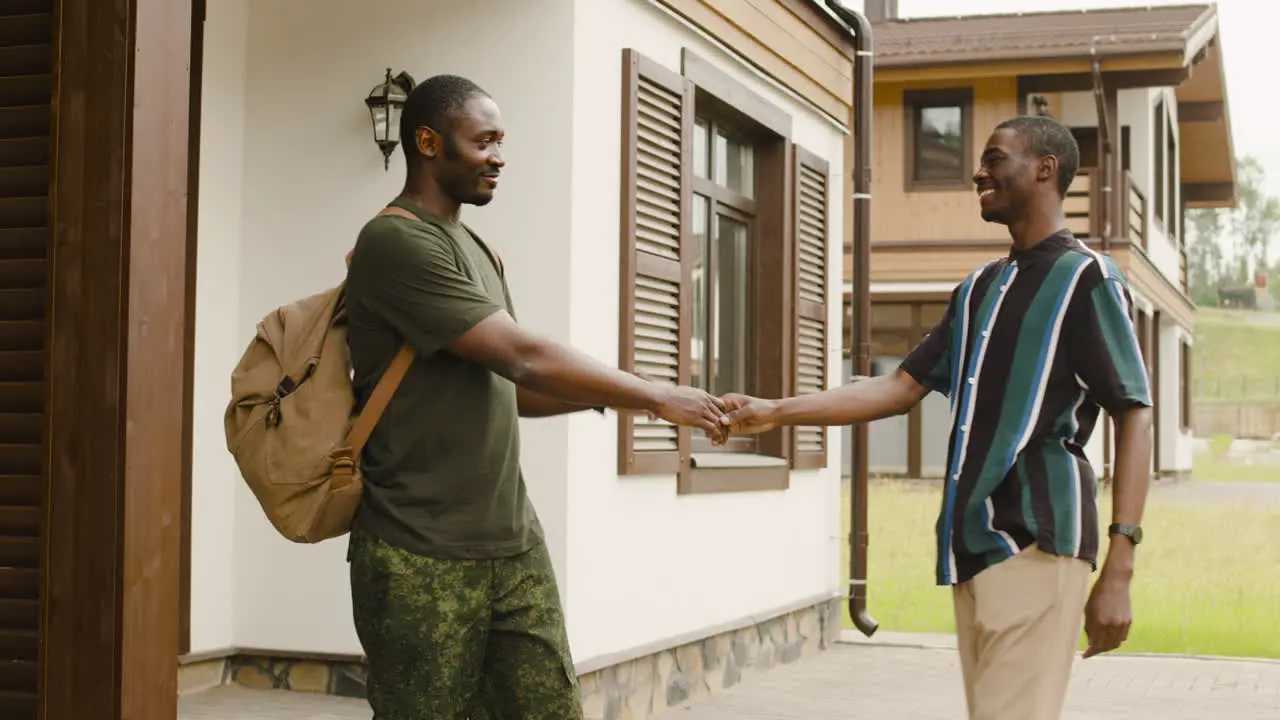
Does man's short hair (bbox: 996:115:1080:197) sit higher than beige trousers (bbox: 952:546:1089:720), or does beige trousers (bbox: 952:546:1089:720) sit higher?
man's short hair (bbox: 996:115:1080:197)

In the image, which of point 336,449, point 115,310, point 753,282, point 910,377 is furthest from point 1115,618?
point 753,282

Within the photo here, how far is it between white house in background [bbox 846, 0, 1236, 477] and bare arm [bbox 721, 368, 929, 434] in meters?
18.3

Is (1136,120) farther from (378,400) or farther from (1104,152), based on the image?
(378,400)

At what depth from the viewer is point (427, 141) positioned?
3729 millimetres

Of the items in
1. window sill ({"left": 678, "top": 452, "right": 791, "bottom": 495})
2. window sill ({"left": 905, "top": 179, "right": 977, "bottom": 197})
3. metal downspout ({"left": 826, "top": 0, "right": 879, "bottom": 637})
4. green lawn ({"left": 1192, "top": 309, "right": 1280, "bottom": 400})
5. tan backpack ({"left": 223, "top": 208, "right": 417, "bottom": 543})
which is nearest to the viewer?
tan backpack ({"left": 223, "top": 208, "right": 417, "bottom": 543})

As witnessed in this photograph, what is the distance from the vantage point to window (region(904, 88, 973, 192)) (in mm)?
24422

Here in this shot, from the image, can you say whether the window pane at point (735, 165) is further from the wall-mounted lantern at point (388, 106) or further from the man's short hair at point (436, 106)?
the man's short hair at point (436, 106)

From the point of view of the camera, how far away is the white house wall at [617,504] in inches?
288

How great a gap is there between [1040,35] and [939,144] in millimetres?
1935

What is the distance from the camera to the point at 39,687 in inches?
153

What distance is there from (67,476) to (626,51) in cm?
435

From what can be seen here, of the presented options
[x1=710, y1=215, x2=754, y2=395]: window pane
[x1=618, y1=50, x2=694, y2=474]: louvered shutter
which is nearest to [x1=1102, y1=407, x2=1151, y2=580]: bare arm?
[x1=618, y1=50, x2=694, y2=474]: louvered shutter

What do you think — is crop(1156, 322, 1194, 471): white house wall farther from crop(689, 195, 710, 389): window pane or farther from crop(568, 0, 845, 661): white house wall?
crop(568, 0, 845, 661): white house wall

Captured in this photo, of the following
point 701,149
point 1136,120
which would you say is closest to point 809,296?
point 701,149
